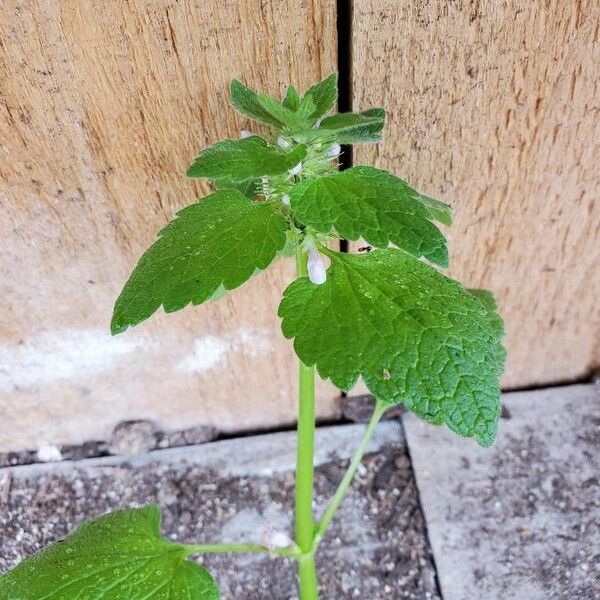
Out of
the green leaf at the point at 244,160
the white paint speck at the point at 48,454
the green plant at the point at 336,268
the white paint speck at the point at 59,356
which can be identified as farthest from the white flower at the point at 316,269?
the white paint speck at the point at 48,454

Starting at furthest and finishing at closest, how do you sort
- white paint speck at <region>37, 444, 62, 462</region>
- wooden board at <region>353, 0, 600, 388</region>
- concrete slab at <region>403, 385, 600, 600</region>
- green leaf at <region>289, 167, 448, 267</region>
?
white paint speck at <region>37, 444, 62, 462</region> < concrete slab at <region>403, 385, 600, 600</region> < wooden board at <region>353, 0, 600, 388</region> < green leaf at <region>289, 167, 448, 267</region>

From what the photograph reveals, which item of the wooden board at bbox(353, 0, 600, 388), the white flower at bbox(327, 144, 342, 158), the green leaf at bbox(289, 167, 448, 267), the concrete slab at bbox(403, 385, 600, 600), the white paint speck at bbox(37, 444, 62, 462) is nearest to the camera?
the green leaf at bbox(289, 167, 448, 267)

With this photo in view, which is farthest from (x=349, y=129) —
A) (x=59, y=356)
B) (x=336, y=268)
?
(x=59, y=356)

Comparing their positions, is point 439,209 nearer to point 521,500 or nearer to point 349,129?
point 349,129

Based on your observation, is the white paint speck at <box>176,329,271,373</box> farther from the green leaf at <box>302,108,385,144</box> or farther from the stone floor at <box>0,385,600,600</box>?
the green leaf at <box>302,108,385,144</box>

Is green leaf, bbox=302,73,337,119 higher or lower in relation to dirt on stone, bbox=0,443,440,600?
higher

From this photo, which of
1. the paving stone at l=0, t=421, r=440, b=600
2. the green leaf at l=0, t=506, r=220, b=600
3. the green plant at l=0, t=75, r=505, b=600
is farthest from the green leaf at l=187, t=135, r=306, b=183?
the paving stone at l=0, t=421, r=440, b=600

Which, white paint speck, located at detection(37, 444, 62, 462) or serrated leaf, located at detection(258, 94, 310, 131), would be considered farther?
white paint speck, located at detection(37, 444, 62, 462)
